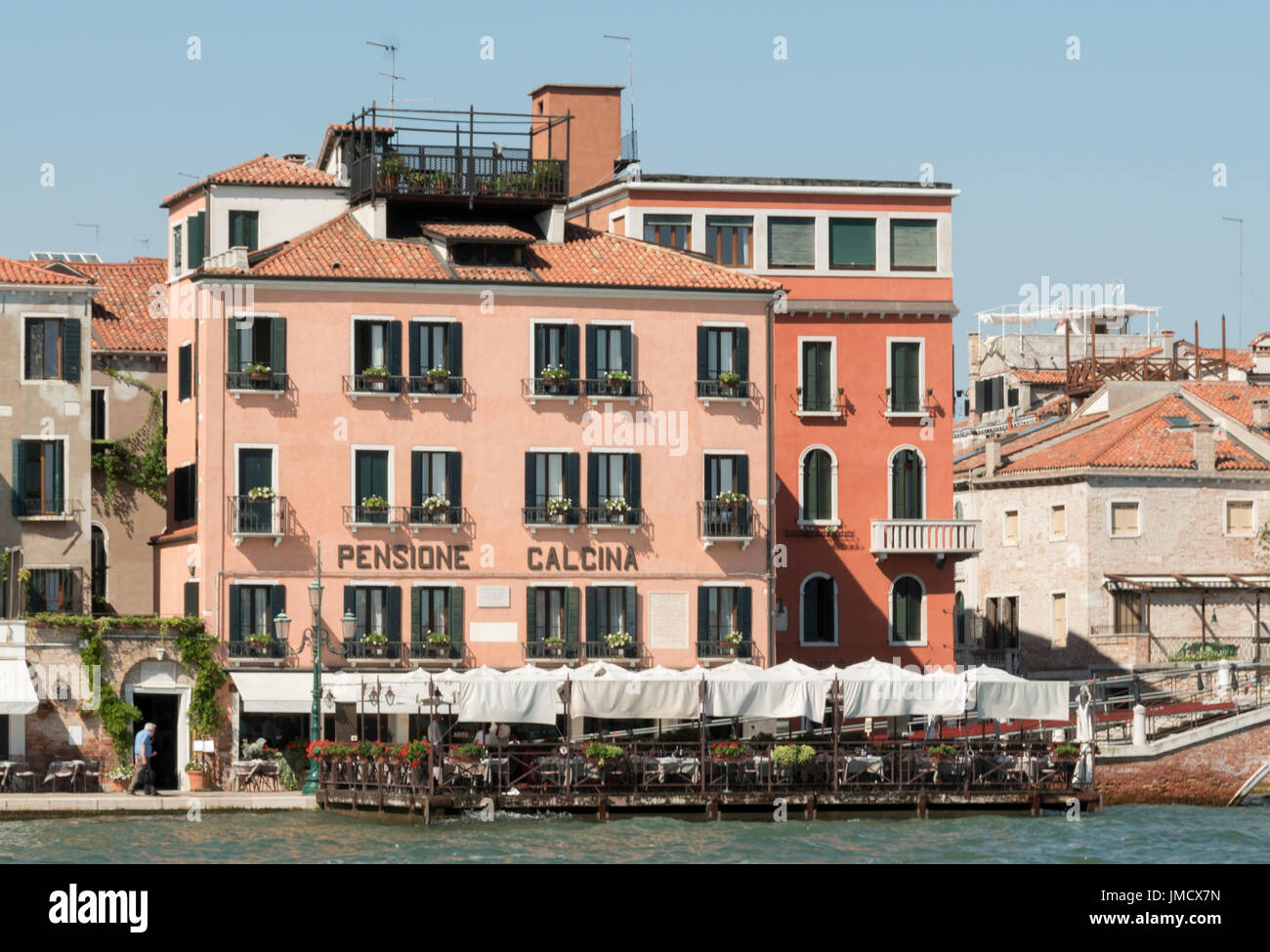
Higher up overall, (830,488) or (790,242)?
(790,242)

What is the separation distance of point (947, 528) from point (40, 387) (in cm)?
2235

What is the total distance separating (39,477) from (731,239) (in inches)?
714

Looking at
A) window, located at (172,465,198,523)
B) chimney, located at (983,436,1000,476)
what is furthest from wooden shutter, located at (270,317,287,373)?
chimney, located at (983,436,1000,476)

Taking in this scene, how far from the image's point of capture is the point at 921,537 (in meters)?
57.1

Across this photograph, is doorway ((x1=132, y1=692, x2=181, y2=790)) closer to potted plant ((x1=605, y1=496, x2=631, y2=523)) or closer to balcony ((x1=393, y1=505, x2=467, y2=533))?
balcony ((x1=393, y1=505, x2=467, y2=533))

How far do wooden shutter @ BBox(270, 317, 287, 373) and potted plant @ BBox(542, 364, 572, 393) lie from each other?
5.84m

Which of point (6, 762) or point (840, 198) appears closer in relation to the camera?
point (6, 762)

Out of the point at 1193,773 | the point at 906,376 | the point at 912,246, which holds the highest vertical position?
the point at 912,246

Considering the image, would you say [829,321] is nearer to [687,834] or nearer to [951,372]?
[951,372]

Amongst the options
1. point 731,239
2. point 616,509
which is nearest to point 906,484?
point 731,239

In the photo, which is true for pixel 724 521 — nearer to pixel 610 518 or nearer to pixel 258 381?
pixel 610 518

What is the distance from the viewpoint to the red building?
5703 centimetres

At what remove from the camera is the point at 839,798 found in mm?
44250
